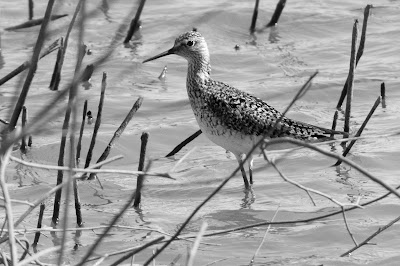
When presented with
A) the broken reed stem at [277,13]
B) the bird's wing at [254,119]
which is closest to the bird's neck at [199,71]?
the bird's wing at [254,119]

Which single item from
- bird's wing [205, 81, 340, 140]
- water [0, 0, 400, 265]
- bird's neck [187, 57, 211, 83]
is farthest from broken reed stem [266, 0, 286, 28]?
bird's wing [205, 81, 340, 140]

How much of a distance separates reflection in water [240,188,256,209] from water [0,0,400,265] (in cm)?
2

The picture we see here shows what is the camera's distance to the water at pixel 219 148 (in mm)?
6133

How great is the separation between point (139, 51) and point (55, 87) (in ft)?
5.42

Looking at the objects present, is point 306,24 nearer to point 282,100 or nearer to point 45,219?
point 282,100

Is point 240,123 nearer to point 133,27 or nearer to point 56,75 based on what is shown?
point 56,75

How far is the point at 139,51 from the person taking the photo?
A: 10.4m

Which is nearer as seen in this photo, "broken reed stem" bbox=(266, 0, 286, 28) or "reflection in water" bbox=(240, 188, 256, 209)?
"reflection in water" bbox=(240, 188, 256, 209)

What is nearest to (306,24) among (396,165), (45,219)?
(396,165)

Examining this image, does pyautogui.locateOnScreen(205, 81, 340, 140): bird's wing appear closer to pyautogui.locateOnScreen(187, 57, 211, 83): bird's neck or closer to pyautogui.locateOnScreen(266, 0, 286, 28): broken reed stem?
pyautogui.locateOnScreen(187, 57, 211, 83): bird's neck

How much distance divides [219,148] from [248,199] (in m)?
1.27

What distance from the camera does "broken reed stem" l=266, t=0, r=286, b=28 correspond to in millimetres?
10828

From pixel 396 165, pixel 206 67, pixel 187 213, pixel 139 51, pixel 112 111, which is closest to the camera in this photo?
pixel 187 213

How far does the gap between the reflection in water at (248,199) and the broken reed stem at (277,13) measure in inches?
162
